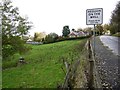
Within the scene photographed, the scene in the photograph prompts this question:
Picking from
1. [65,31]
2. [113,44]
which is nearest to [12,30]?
[113,44]

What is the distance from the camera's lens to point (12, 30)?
112 ft

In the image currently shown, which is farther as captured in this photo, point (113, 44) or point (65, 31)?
point (65, 31)

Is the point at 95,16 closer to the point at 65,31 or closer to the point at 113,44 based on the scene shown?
the point at 113,44

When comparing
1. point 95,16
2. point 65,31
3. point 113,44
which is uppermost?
point 65,31

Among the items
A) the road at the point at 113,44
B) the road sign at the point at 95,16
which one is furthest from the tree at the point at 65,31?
the road sign at the point at 95,16

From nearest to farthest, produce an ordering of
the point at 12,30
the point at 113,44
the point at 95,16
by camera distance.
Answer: the point at 95,16, the point at 12,30, the point at 113,44

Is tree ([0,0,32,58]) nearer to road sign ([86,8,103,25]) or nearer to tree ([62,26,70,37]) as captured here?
road sign ([86,8,103,25])

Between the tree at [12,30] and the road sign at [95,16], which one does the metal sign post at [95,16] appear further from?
the tree at [12,30]

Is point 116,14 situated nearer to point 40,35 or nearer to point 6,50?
point 6,50

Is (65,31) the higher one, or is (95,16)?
(65,31)

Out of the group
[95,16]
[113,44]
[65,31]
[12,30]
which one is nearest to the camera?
[95,16]

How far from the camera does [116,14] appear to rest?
308ft

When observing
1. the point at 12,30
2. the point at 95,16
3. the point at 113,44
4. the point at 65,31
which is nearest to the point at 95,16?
the point at 95,16

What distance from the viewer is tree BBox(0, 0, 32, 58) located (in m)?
32.7
